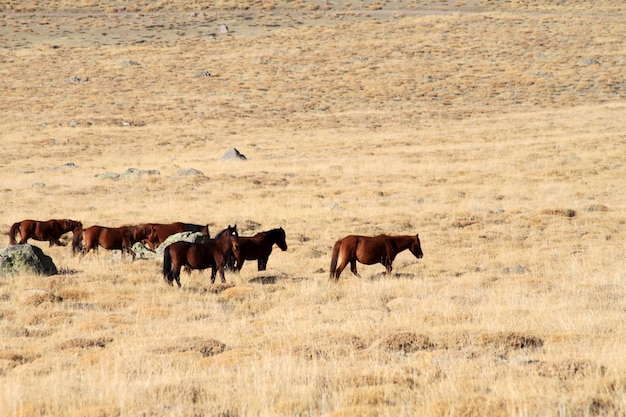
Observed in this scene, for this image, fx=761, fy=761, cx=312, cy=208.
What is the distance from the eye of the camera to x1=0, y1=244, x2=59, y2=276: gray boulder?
48.2 feet

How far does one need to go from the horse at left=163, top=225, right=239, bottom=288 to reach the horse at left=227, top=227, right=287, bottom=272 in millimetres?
732

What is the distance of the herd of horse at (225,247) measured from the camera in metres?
13.9

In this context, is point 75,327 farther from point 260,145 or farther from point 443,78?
point 443,78

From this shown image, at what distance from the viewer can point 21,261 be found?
14.8 m

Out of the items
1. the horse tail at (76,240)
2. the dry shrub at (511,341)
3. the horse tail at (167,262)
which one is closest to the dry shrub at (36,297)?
the horse tail at (167,262)

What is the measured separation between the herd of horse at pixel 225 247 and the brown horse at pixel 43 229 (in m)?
1.28

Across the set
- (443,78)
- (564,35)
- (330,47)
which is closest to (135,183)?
(443,78)

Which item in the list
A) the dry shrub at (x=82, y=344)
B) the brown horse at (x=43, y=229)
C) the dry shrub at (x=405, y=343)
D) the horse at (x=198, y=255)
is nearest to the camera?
the dry shrub at (x=405, y=343)

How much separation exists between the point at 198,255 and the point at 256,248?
1.67 meters

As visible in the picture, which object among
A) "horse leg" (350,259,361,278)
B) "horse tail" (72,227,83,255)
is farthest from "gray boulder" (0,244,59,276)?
"horse leg" (350,259,361,278)

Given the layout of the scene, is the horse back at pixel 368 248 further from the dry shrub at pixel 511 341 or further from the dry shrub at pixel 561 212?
the dry shrub at pixel 561 212

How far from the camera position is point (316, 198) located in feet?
91.6

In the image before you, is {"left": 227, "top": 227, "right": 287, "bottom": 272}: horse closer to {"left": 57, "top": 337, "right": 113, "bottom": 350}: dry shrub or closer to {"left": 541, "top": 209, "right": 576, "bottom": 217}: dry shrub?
{"left": 57, "top": 337, "right": 113, "bottom": 350}: dry shrub

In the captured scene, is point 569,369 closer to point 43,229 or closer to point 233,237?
point 233,237
